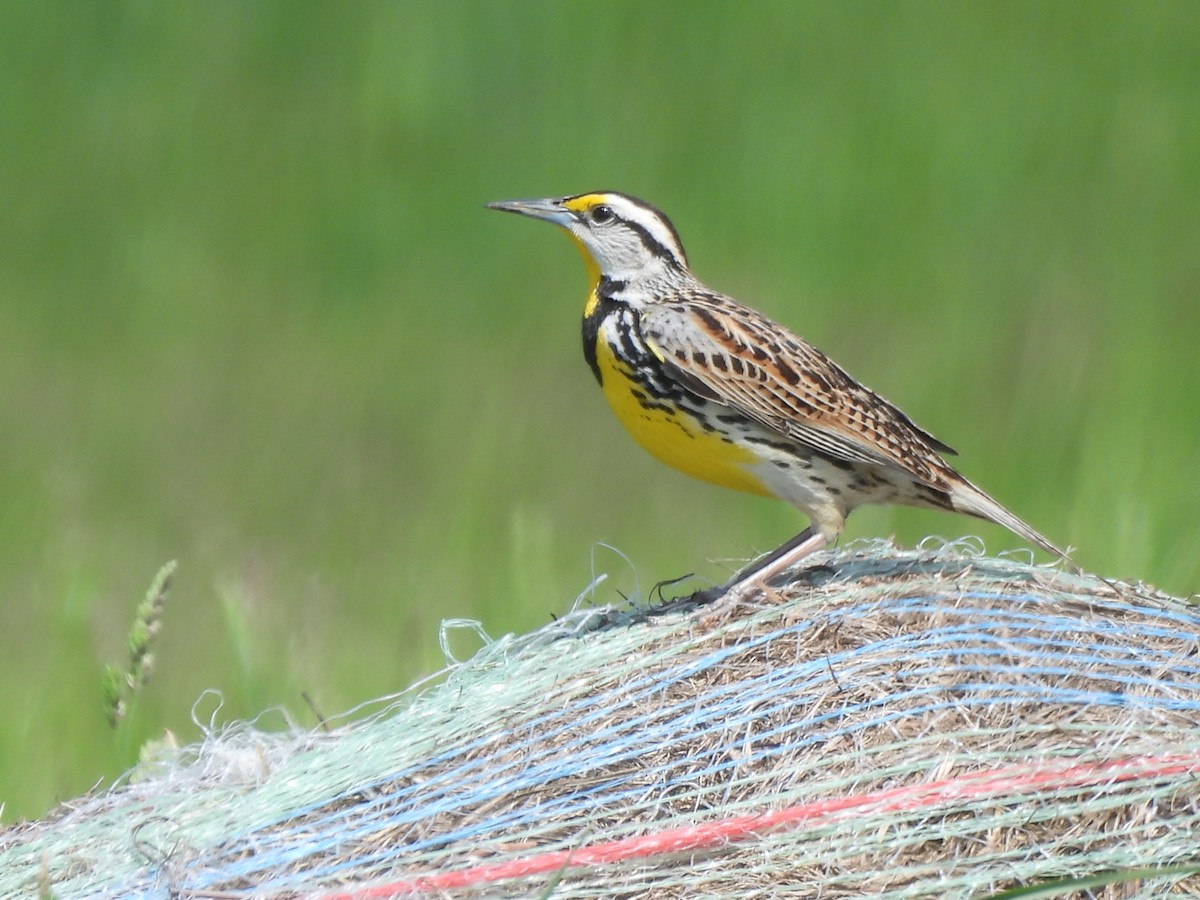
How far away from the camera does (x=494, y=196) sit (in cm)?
878

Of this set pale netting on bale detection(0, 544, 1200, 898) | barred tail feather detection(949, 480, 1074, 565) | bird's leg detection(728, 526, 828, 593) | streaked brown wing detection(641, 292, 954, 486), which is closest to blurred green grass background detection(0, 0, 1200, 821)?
barred tail feather detection(949, 480, 1074, 565)

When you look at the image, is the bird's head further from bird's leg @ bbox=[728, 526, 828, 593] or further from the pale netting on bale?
the pale netting on bale

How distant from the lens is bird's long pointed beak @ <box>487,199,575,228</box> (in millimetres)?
5332

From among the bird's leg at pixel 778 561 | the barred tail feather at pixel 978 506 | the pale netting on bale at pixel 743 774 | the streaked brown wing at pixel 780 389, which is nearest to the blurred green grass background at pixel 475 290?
the barred tail feather at pixel 978 506

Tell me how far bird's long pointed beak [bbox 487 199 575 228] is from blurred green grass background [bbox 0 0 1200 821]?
133cm

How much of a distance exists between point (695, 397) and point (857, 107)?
499 centimetres

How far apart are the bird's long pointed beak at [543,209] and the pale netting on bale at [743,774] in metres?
1.46

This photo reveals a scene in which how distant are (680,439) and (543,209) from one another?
2.92 ft

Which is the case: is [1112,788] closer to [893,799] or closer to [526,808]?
[893,799]

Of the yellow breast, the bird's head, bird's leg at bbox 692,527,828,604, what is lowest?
bird's leg at bbox 692,527,828,604

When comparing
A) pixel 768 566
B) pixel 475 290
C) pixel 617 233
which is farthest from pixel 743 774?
pixel 475 290

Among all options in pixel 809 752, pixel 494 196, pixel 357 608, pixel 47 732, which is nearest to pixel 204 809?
pixel 809 752

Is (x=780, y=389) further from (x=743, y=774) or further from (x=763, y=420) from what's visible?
(x=743, y=774)

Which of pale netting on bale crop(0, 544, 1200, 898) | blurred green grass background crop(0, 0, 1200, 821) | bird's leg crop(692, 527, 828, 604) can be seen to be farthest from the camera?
blurred green grass background crop(0, 0, 1200, 821)
